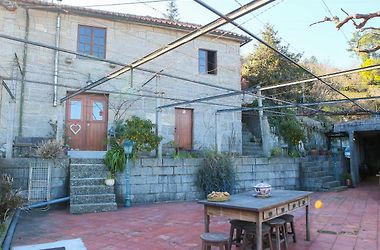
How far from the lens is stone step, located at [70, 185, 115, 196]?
6.62m

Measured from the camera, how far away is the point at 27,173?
670 centimetres

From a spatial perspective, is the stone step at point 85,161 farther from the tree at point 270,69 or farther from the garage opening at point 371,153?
the garage opening at point 371,153

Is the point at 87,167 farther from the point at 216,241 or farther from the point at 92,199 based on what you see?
the point at 216,241

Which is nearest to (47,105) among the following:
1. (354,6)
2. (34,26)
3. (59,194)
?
(34,26)

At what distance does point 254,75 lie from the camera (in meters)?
14.1

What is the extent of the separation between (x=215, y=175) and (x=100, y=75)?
506 cm

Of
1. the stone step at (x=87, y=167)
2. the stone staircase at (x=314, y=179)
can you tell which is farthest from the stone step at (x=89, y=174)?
the stone staircase at (x=314, y=179)

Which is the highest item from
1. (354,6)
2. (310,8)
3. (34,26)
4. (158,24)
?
(158,24)

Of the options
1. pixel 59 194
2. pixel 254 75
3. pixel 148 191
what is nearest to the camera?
pixel 59 194

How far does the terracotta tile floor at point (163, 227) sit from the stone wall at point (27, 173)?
53 centimetres

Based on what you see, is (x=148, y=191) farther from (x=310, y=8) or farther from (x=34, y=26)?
(x=34, y=26)

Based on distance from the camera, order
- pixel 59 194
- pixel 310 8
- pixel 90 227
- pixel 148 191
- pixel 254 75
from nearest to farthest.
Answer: pixel 310 8
pixel 90 227
pixel 59 194
pixel 148 191
pixel 254 75

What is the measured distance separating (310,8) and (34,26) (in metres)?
7.98

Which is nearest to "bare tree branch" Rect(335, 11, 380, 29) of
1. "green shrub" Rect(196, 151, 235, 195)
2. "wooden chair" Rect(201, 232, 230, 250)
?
"green shrub" Rect(196, 151, 235, 195)
